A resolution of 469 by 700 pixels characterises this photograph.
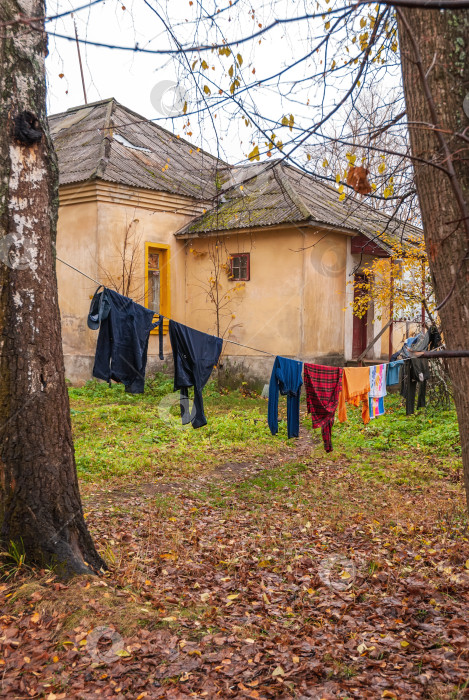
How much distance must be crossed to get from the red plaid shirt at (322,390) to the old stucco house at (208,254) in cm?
601

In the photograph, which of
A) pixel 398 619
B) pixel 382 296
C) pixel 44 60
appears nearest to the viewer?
pixel 398 619

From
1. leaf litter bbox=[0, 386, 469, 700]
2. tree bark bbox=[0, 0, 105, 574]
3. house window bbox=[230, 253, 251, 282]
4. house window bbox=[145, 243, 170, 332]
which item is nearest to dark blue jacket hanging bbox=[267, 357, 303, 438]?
leaf litter bbox=[0, 386, 469, 700]

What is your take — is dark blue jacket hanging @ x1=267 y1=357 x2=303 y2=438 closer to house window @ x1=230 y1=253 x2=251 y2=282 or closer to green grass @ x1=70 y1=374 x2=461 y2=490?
green grass @ x1=70 y1=374 x2=461 y2=490

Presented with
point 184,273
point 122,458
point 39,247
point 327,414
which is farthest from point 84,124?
point 39,247

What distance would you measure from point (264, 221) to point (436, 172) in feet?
38.4

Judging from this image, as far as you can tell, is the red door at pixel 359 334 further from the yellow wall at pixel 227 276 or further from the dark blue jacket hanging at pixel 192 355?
the dark blue jacket hanging at pixel 192 355

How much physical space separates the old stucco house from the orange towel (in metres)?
5.51

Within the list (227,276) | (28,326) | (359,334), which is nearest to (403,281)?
(359,334)

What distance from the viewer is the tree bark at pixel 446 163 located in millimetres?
2566

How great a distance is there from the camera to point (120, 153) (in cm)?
1535

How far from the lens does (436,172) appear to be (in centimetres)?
264

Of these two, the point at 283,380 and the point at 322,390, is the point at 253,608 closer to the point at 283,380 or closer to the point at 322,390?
the point at 283,380

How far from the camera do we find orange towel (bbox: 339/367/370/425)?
26.9 ft

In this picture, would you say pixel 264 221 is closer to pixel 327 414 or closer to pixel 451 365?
pixel 327 414
